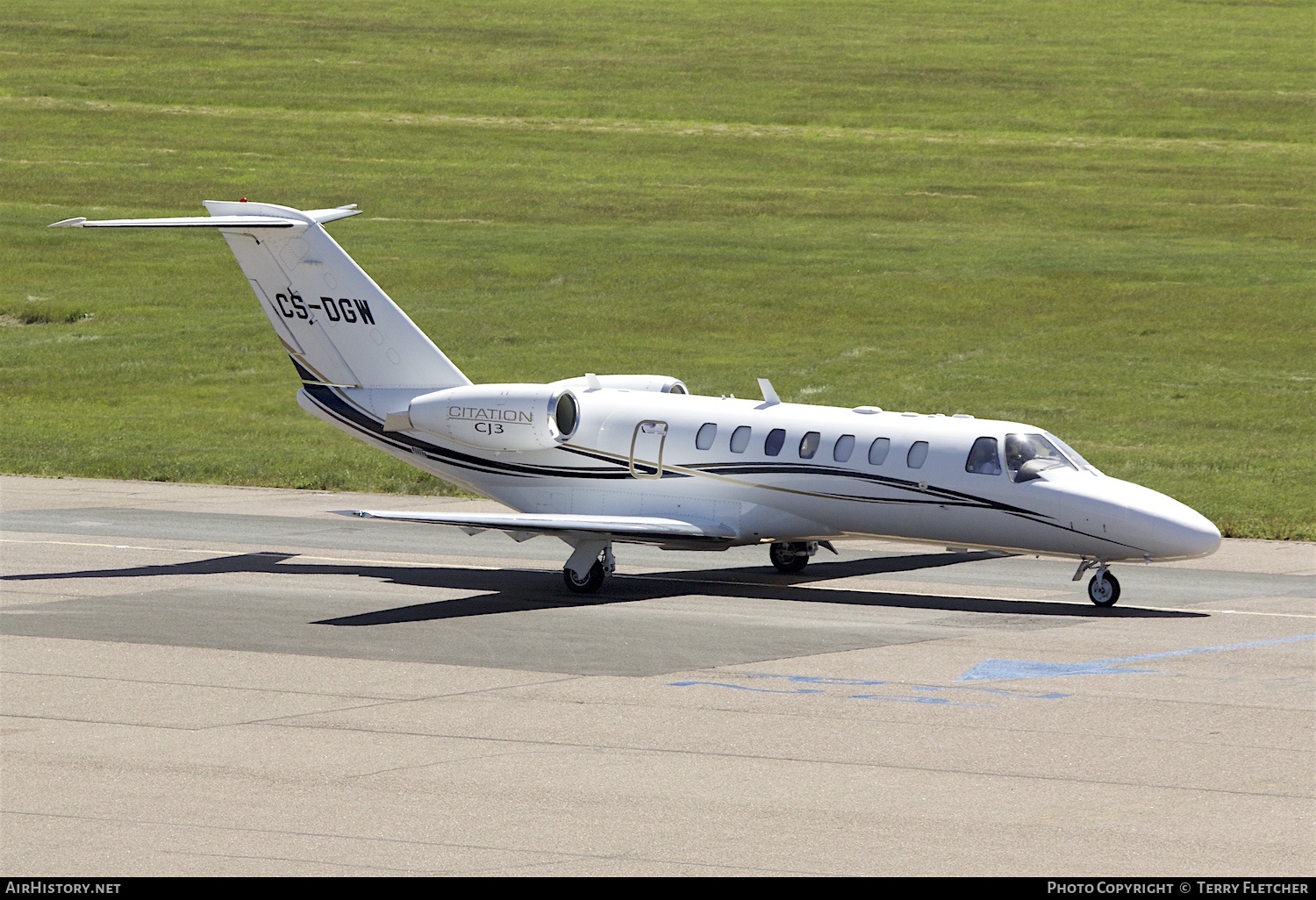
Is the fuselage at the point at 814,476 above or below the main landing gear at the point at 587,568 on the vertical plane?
above

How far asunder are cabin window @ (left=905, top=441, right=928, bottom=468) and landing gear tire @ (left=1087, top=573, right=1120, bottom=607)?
2630 millimetres

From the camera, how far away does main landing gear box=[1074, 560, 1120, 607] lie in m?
22.8

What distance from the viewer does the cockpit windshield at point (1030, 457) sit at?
74.8 feet

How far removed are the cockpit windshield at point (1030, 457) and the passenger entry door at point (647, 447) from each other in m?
4.88

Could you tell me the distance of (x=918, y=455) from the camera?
2348 centimetres

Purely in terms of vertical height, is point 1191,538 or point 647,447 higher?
point 647,447

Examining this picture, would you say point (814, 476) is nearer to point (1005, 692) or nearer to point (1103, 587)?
point (1103, 587)

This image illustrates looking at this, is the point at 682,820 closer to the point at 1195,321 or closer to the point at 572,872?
the point at 572,872

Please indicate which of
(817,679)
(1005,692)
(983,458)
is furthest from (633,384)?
(1005,692)

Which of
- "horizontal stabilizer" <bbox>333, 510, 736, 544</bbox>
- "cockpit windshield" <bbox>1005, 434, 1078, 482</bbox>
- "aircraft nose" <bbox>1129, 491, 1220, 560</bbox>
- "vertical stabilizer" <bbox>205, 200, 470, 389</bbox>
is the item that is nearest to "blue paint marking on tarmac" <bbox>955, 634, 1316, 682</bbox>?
"aircraft nose" <bbox>1129, 491, 1220, 560</bbox>

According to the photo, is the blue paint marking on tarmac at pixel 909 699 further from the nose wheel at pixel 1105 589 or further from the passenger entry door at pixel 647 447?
the passenger entry door at pixel 647 447

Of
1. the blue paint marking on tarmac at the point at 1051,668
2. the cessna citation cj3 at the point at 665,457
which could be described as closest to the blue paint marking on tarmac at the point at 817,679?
the blue paint marking on tarmac at the point at 1051,668

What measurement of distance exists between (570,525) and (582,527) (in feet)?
0.51

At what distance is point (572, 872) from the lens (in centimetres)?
1163
